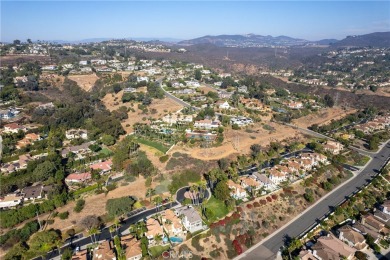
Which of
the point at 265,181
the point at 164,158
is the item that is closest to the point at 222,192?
the point at 265,181

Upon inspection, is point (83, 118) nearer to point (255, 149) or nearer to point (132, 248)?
point (255, 149)

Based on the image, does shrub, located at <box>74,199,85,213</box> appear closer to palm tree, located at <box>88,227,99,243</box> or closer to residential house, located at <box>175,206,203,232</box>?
palm tree, located at <box>88,227,99,243</box>

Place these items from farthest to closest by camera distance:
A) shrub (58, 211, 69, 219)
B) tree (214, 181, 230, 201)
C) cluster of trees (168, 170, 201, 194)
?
cluster of trees (168, 170, 201, 194)
tree (214, 181, 230, 201)
shrub (58, 211, 69, 219)

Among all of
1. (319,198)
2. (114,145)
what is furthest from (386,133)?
(114,145)

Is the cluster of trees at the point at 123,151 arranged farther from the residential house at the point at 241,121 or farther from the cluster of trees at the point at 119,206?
the residential house at the point at 241,121

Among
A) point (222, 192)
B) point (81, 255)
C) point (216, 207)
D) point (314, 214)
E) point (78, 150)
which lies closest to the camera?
point (81, 255)

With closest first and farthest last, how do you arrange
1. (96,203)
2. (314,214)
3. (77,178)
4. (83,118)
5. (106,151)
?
1. (314,214)
2. (96,203)
3. (77,178)
4. (106,151)
5. (83,118)

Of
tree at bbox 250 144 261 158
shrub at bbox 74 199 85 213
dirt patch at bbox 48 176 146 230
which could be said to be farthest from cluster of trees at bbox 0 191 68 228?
tree at bbox 250 144 261 158
